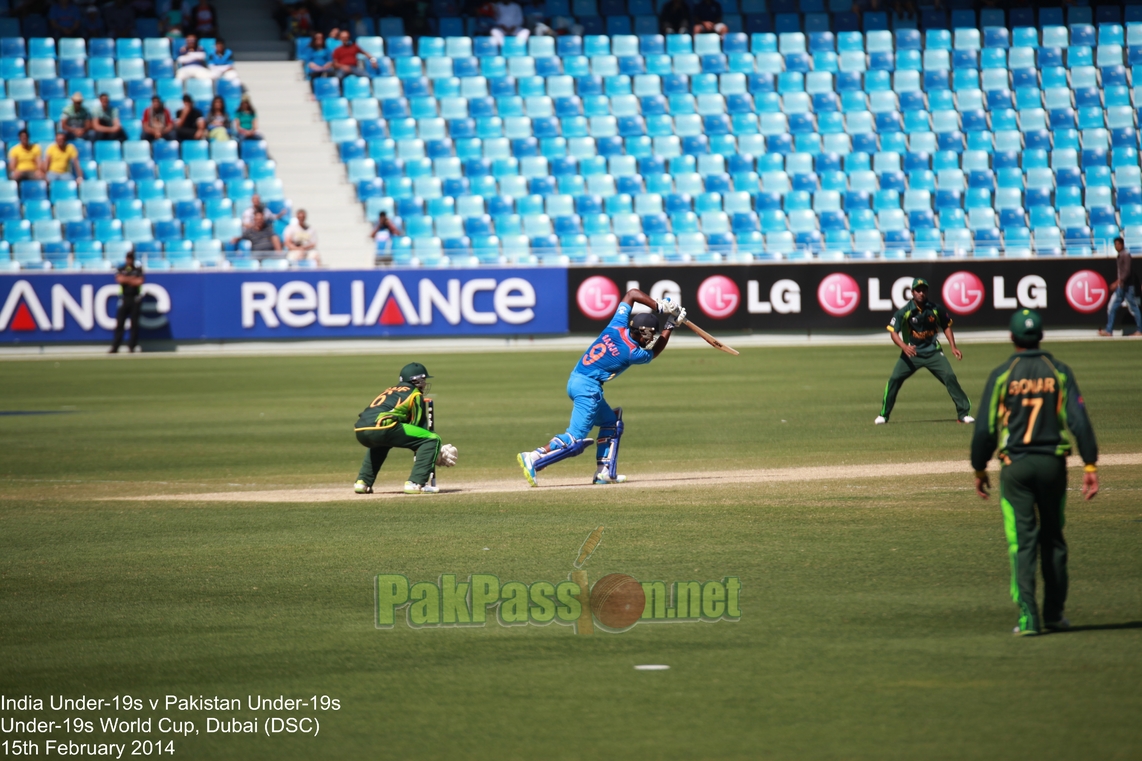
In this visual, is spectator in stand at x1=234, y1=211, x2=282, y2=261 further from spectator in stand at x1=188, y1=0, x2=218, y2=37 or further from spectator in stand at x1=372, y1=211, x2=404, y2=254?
spectator in stand at x1=188, y1=0, x2=218, y2=37

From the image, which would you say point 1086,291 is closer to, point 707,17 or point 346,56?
point 707,17

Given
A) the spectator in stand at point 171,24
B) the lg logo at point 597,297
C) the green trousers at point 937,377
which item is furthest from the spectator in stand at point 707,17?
the green trousers at point 937,377

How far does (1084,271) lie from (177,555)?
27.5 meters

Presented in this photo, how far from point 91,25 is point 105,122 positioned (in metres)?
5.14

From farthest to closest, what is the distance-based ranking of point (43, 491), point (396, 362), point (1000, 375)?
point (396, 362), point (43, 491), point (1000, 375)

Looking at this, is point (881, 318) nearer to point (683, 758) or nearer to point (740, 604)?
point (740, 604)

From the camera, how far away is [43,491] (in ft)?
41.9

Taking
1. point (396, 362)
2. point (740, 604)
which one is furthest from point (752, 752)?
point (396, 362)

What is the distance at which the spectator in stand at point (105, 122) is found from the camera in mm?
33875

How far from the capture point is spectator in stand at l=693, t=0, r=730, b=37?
38.3 m

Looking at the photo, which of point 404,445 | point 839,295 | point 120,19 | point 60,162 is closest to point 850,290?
point 839,295

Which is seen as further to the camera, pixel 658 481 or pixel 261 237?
pixel 261 237

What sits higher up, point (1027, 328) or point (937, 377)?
point (1027, 328)

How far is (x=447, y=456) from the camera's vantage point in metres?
12.1
